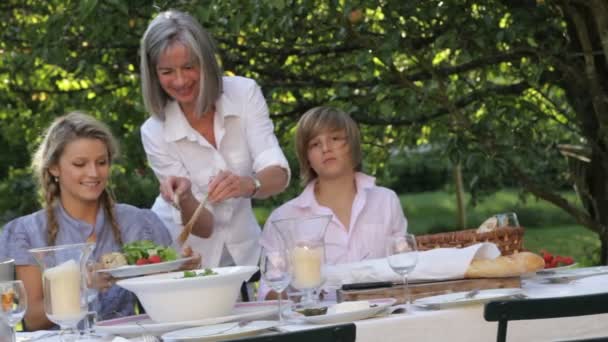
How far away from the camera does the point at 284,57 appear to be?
6391 mm

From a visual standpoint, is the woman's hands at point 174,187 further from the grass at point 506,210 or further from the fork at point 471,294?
the grass at point 506,210

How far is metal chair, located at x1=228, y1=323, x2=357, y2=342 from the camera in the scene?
7.59 feet

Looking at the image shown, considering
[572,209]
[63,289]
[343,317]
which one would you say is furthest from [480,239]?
[572,209]

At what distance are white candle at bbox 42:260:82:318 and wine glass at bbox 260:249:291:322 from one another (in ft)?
1.59

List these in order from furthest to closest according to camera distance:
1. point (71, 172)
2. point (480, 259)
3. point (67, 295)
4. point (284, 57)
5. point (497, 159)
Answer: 1. point (284, 57)
2. point (497, 159)
3. point (71, 172)
4. point (480, 259)
5. point (67, 295)

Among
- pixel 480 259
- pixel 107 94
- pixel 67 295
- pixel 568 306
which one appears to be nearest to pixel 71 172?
pixel 67 295

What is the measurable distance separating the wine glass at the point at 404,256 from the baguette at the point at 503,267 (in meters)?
0.22

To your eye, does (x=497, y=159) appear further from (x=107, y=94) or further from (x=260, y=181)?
(x=107, y=94)

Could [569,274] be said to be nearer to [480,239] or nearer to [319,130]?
[480,239]

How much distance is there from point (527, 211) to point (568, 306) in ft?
42.9

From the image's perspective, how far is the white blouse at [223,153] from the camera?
4.19 m

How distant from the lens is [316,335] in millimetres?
2332

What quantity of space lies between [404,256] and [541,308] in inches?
20.8

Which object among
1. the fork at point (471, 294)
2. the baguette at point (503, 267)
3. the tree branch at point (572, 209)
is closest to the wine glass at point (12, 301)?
the fork at point (471, 294)
